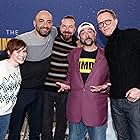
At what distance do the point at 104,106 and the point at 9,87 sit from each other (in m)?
0.72

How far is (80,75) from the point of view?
94.9 inches

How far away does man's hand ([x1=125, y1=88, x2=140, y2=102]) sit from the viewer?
2275mm

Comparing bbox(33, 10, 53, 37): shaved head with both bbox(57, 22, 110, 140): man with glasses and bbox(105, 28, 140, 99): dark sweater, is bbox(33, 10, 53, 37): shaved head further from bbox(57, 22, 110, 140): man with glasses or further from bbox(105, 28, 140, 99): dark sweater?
bbox(105, 28, 140, 99): dark sweater

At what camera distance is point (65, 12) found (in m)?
3.40

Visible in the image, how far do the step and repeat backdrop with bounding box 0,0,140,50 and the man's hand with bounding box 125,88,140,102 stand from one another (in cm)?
121

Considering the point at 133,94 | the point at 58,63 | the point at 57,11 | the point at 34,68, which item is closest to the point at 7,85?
the point at 34,68

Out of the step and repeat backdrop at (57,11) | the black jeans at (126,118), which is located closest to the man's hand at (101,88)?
the black jeans at (126,118)

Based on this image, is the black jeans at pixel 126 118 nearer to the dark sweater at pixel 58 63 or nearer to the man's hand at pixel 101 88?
the man's hand at pixel 101 88

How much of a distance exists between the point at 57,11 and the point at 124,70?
53.8 inches

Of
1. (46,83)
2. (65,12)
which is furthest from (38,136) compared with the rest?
(65,12)

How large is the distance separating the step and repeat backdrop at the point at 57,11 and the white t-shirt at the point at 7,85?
110cm

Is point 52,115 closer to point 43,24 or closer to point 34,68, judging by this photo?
point 34,68

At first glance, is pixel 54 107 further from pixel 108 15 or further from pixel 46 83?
pixel 108 15

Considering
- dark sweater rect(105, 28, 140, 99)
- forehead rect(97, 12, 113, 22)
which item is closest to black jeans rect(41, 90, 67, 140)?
→ dark sweater rect(105, 28, 140, 99)
